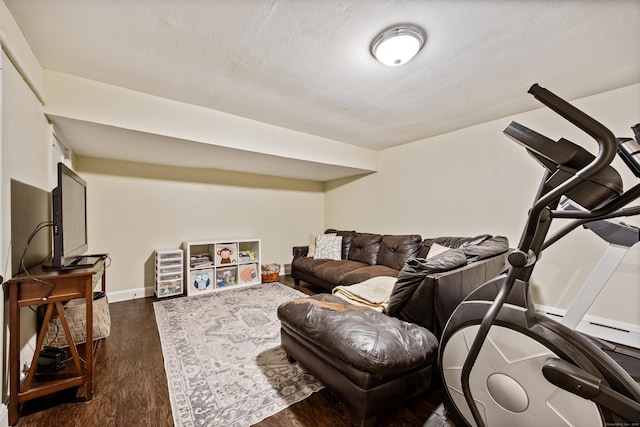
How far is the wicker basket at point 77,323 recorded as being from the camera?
78.3 inches

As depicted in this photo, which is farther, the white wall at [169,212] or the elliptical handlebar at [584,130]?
the white wall at [169,212]

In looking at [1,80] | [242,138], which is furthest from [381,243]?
[1,80]

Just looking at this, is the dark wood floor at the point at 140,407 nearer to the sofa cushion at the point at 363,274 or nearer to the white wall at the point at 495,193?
the sofa cushion at the point at 363,274

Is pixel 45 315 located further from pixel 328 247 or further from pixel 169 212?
pixel 328 247

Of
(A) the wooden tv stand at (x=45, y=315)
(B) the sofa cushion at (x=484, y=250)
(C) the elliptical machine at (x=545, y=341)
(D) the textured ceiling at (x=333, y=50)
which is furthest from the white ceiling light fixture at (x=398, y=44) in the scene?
(A) the wooden tv stand at (x=45, y=315)

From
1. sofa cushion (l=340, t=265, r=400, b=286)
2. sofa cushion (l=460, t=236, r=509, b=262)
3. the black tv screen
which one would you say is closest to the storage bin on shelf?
sofa cushion (l=340, t=265, r=400, b=286)

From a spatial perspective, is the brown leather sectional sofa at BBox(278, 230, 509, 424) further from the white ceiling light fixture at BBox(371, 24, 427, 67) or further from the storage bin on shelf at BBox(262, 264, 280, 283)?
the storage bin on shelf at BBox(262, 264, 280, 283)

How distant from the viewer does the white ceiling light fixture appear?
159cm

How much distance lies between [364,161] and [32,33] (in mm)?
3675

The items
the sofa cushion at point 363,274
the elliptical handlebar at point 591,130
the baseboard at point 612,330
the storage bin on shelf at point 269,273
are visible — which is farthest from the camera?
the storage bin on shelf at point 269,273

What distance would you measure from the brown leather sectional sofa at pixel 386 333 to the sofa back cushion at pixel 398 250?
124 centimetres

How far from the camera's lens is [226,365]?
1937 millimetres

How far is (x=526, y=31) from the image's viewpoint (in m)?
1.62

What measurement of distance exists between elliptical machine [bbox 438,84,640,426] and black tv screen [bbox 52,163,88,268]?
2.39 meters
